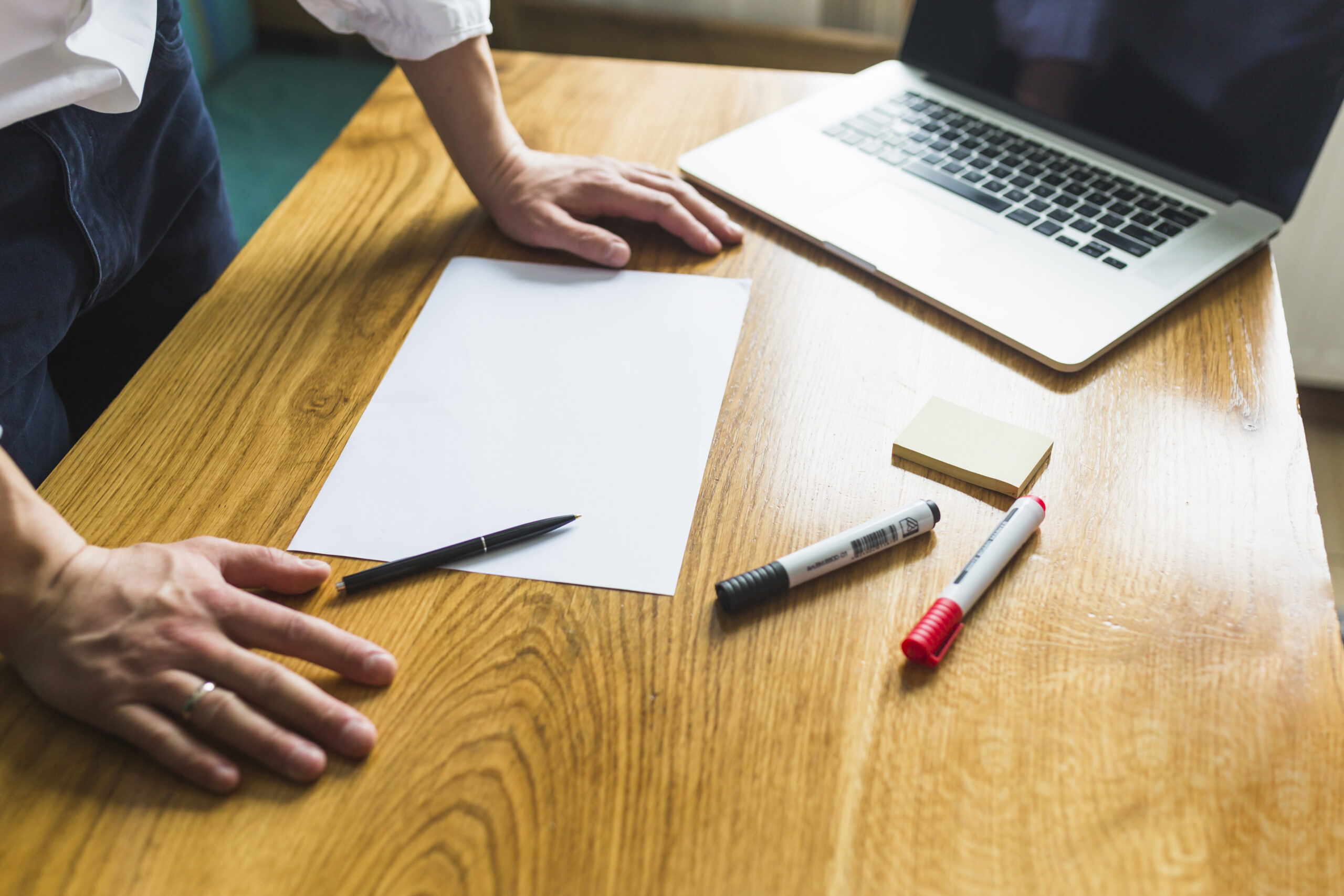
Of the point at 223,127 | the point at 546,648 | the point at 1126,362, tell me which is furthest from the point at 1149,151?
the point at 223,127

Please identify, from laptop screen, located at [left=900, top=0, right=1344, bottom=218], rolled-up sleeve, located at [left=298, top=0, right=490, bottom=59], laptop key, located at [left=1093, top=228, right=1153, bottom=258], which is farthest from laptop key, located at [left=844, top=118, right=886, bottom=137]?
rolled-up sleeve, located at [left=298, top=0, right=490, bottom=59]

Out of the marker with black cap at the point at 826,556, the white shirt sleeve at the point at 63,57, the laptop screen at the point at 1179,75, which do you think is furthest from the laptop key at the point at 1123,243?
the white shirt sleeve at the point at 63,57

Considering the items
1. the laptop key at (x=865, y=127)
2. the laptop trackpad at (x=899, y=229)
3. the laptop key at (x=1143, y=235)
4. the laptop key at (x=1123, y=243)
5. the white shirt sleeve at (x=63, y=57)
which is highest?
the white shirt sleeve at (x=63, y=57)

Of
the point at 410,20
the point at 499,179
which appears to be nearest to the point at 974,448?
the point at 499,179

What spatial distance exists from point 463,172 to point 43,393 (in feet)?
1.34

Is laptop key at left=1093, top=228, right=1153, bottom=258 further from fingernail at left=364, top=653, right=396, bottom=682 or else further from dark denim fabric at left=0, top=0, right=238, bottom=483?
dark denim fabric at left=0, top=0, right=238, bottom=483

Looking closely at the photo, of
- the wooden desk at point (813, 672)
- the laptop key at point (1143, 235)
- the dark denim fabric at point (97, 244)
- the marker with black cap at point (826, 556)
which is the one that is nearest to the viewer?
the wooden desk at point (813, 672)

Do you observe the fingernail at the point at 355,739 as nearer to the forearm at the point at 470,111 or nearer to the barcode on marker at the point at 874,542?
the barcode on marker at the point at 874,542

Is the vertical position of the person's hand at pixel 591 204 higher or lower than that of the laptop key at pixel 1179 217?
lower

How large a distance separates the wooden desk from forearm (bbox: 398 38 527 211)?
22 centimetres

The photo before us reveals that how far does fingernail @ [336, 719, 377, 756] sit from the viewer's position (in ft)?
1.55

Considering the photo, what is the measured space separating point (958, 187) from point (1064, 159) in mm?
112

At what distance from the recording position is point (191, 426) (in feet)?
2.18

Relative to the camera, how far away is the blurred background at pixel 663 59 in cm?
145
